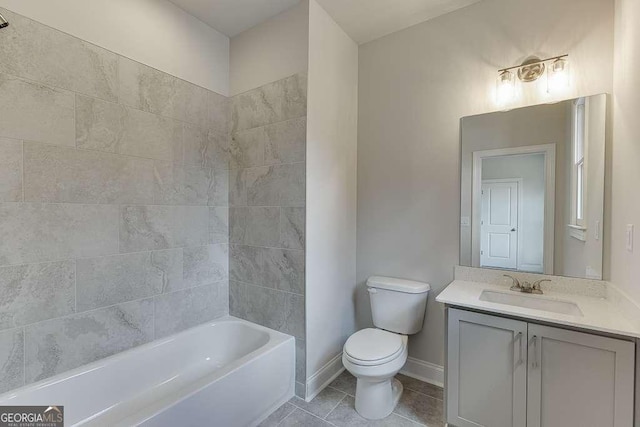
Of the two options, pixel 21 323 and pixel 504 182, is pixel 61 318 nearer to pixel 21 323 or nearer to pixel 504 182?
pixel 21 323

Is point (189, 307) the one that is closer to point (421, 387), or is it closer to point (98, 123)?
point (98, 123)

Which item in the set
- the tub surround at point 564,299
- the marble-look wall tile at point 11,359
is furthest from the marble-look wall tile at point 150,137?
the tub surround at point 564,299

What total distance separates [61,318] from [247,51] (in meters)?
2.21

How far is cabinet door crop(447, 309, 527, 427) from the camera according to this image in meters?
1.46

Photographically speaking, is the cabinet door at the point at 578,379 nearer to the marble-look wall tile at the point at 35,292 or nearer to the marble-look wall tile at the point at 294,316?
the marble-look wall tile at the point at 294,316

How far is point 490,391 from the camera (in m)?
1.53

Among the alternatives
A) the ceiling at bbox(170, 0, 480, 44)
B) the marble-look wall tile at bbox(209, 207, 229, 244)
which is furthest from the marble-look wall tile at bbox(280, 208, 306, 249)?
the ceiling at bbox(170, 0, 480, 44)

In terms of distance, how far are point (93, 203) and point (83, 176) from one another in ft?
0.53

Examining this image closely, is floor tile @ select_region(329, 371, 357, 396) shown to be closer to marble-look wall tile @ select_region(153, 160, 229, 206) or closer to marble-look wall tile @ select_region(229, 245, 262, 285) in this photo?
marble-look wall tile @ select_region(229, 245, 262, 285)

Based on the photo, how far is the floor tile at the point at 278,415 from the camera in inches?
70.8

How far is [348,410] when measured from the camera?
1.92 meters

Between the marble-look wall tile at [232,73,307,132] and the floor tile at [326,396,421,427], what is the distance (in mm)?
2011

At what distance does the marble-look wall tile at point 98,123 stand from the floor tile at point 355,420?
2.17m

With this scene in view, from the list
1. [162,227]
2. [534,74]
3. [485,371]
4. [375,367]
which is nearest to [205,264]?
[162,227]
